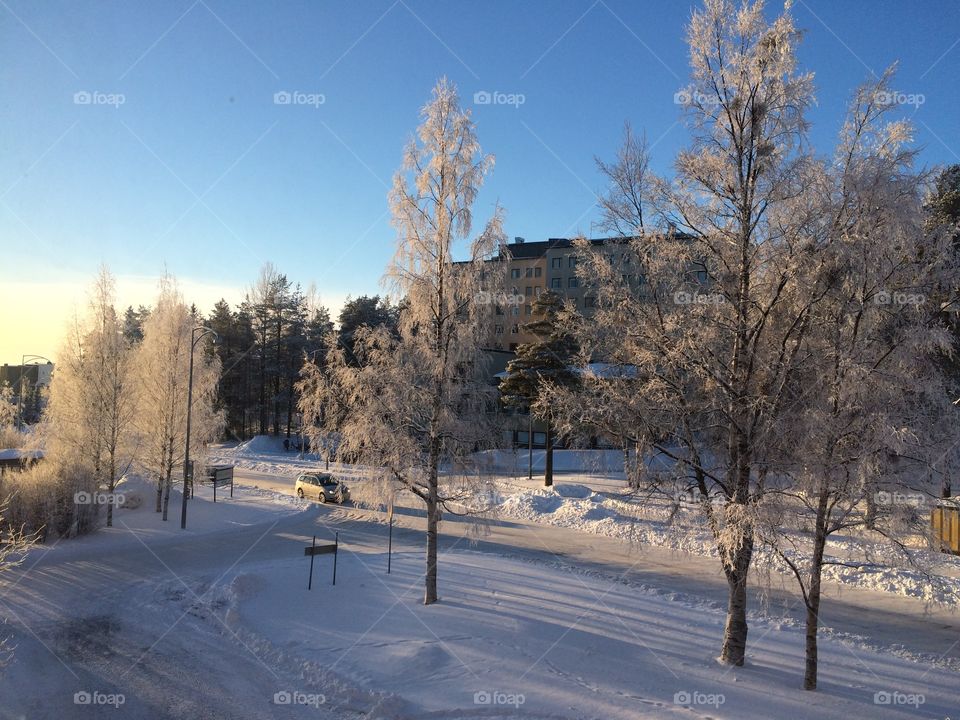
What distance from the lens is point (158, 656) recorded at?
37.2 ft

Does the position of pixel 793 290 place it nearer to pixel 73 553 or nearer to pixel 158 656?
pixel 158 656

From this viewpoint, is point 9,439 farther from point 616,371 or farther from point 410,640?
point 616,371

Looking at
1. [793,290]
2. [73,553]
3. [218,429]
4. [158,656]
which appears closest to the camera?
[793,290]

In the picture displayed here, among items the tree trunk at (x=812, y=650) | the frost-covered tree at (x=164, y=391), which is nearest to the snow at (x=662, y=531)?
the tree trunk at (x=812, y=650)

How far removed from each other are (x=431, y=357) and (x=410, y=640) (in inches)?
212

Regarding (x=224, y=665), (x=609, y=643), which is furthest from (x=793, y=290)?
(x=224, y=665)

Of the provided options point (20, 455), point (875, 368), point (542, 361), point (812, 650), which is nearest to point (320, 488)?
point (20, 455)

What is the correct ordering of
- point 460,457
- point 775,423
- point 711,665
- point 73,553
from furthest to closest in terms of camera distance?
1. point 73,553
2. point 460,457
3. point 711,665
4. point 775,423

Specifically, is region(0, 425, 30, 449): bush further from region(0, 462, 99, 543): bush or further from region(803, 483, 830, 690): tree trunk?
region(803, 483, 830, 690): tree trunk

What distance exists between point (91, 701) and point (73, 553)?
11566 millimetres

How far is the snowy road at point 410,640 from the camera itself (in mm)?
9375

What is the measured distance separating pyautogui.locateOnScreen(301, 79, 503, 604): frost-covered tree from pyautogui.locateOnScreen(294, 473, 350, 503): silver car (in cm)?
1773

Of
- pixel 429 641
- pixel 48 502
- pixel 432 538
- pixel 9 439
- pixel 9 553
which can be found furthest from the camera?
pixel 9 439

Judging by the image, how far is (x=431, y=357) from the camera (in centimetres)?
1295
